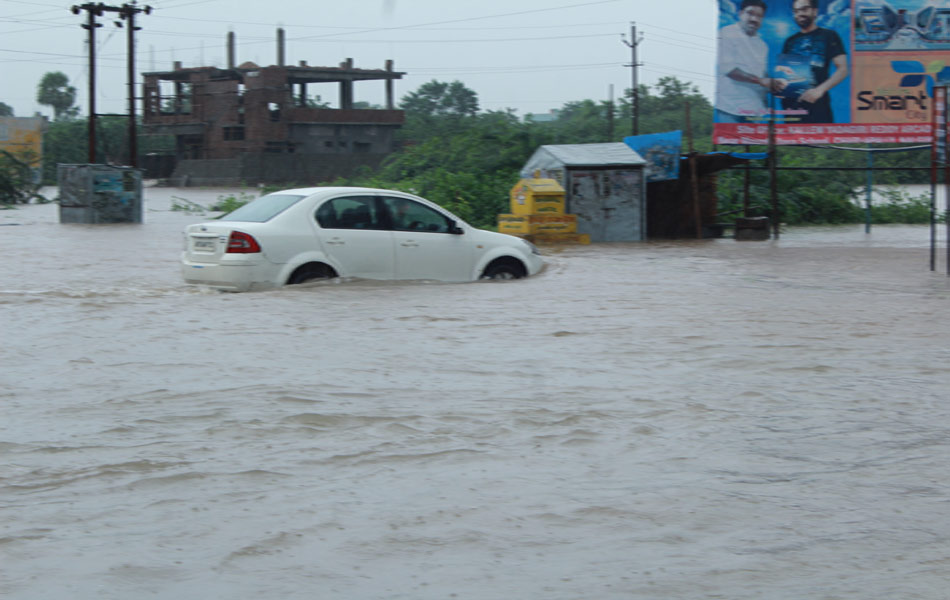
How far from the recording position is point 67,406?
659 centimetres

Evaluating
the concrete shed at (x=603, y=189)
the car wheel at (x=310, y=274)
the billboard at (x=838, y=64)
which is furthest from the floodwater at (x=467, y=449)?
the billboard at (x=838, y=64)

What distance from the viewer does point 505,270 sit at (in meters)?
13.2

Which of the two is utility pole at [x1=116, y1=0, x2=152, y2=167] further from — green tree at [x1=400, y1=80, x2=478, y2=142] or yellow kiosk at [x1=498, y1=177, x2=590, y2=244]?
green tree at [x1=400, y1=80, x2=478, y2=142]

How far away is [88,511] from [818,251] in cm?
1748

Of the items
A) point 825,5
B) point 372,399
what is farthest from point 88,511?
point 825,5

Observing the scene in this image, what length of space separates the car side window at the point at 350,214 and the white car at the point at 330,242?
0.4 inches

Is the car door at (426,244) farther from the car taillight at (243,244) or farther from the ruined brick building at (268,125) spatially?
the ruined brick building at (268,125)

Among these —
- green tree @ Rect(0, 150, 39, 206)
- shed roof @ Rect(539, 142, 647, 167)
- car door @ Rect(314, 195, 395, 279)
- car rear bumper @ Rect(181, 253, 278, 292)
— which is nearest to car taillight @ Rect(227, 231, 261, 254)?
car rear bumper @ Rect(181, 253, 278, 292)

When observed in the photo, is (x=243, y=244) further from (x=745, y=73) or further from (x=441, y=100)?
(x=441, y=100)

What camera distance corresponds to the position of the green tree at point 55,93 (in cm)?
A: 11750

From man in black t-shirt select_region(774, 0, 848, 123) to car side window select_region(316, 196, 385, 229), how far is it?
15.9 m

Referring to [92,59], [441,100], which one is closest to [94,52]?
[92,59]

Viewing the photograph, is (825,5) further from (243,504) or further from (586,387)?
(243,504)

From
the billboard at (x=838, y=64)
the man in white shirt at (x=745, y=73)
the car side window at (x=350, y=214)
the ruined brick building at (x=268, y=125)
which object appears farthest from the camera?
the ruined brick building at (x=268, y=125)
